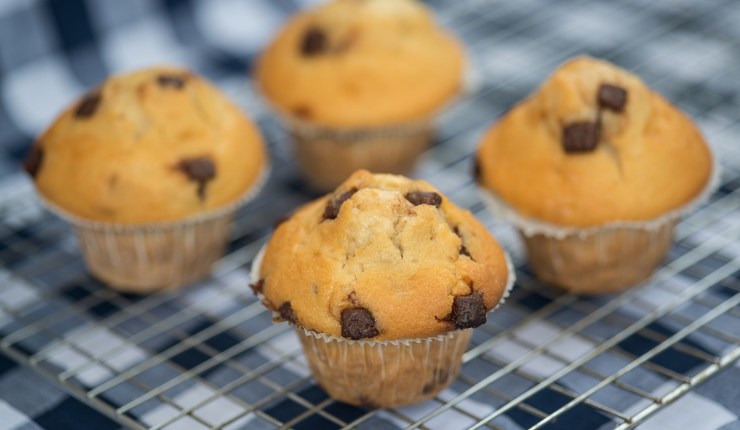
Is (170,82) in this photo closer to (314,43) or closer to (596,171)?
(314,43)

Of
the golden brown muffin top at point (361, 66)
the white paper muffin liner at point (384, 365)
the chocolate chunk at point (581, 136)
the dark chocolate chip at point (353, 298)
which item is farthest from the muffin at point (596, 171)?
the dark chocolate chip at point (353, 298)

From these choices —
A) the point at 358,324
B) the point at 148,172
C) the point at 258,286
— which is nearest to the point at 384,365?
the point at 358,324

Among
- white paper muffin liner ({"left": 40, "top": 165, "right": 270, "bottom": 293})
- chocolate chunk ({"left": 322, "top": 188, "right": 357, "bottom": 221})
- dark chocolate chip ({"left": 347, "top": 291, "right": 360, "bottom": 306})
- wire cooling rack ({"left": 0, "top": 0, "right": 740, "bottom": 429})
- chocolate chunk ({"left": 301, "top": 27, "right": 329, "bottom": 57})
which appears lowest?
wire cooling rack ({"left": 0, "top": 0, "right": 740, "bottom": 429})

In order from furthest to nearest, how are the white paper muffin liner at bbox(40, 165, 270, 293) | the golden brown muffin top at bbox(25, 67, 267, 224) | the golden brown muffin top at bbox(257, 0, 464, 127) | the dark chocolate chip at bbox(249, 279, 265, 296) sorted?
the golden brown muffin top at bbox(257, 0, 464, 127)
the white paper muffin liner at bbox(40, 165, 270, 293)
the golden brown muffin top at bbox(25, 67, 267, 224)
the dark chocolate chip at bbox(249, 279, 265, 296)

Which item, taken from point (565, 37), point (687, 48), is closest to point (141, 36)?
point (565, 37)

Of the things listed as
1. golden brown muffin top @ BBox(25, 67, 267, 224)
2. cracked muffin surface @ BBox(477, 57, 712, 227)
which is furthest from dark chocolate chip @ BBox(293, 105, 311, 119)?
cracked muffin surface @ BBox(477, 57, 712, 227)

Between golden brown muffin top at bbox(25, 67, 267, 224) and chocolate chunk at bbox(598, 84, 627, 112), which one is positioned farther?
golden brown muffin top at bbox(25, 67, 267, 224)

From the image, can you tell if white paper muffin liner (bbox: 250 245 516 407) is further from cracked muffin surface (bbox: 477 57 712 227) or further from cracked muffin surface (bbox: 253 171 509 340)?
cracked muffin surface (bbox: 477 57 712 227)
